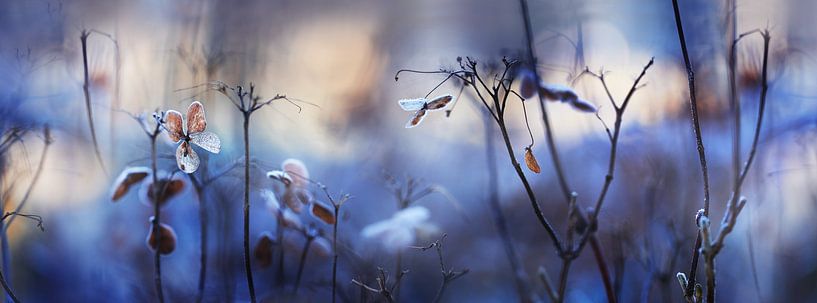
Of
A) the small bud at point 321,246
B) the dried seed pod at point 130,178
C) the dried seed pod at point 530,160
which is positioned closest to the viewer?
the dried seed pod at point 530,160

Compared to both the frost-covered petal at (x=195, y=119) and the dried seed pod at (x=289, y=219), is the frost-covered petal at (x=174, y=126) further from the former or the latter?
the dried seed pod at (x=289, y=219)

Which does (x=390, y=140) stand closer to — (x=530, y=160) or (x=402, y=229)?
(x=402, y=229)

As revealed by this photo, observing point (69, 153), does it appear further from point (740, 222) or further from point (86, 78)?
point (740, 222)

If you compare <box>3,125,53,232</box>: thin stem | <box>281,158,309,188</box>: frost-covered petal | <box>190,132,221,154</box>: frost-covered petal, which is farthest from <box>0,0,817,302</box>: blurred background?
<box>190,132,221,154</box>: frost-covered petal

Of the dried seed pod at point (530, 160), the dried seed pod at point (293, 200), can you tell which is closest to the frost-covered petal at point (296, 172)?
the dried seed pod at point (293, 200)

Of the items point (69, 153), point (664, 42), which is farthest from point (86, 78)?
point (664, 42)

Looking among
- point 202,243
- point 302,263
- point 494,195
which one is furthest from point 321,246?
point 494,195

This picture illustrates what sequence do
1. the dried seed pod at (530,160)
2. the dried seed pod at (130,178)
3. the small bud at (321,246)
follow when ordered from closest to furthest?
the dried seed pod at (530,160)
the dried seed pod at (130,178)
the small bud at (321,246)

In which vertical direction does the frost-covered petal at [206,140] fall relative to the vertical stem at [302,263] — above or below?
above
